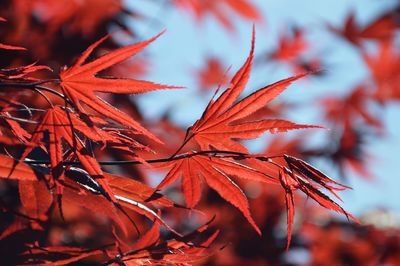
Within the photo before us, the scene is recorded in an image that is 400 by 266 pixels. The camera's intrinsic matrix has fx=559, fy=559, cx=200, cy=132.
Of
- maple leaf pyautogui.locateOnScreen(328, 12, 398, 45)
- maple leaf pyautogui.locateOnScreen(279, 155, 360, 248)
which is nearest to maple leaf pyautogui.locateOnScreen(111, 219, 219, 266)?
maple leaf pyautogui.locateOnScreen(279, 155, 360, 248)

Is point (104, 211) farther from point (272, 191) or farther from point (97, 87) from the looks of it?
point (272, 191)

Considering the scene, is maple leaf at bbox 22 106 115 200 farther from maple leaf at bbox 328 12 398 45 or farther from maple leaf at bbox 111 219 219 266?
maple leaf at bbox 328 12 398 45

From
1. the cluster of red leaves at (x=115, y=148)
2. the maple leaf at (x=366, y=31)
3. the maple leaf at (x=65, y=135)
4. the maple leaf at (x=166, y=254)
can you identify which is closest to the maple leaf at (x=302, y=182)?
the cluster of red leaves at (x=115, y=148)

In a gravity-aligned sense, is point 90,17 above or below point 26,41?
above

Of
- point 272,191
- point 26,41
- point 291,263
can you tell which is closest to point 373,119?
point 272,191

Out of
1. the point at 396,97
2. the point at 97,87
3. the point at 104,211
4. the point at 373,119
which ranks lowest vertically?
the point at 104,211

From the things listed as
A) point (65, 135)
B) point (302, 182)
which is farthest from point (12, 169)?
point (302, 182)
